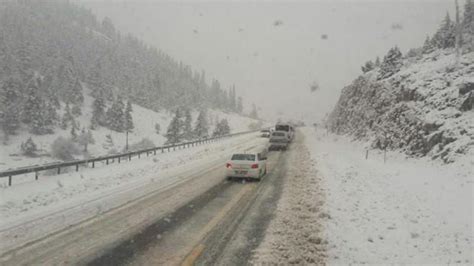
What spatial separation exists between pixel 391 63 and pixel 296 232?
42.5 meters

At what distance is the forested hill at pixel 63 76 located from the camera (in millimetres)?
75125

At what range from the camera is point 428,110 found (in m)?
26.1

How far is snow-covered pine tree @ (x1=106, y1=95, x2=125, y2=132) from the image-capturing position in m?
91.0

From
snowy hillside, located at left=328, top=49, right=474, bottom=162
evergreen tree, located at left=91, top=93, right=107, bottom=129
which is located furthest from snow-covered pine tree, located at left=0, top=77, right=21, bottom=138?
snowy hillside, located at left=328, top=49, right=474, bottom=162

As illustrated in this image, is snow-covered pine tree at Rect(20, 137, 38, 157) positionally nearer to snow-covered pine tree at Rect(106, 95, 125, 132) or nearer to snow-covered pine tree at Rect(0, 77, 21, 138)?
snow-covered pine tree at Rect(0, 77, 21, 138)

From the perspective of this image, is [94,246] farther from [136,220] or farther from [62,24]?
[62,24]

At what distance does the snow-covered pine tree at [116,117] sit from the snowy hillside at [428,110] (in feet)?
216

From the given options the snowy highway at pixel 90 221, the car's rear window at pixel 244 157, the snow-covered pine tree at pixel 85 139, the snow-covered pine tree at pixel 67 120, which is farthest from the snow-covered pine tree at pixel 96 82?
the snowy highway at pixel 90 221

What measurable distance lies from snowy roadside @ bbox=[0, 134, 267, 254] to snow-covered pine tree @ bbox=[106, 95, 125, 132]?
243ft

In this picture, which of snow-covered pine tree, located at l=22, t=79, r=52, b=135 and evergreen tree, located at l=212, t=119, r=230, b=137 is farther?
evergreen tree, located at l=212, t=119, r=230, b=137

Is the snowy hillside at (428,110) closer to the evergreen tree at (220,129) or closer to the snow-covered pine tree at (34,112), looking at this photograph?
the evergreen tree at (220,129)

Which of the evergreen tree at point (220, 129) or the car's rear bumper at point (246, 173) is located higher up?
the evergreen tree at point (220, 129)

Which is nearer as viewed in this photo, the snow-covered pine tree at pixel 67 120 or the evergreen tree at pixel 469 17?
the evergreen tree at pixel 469 17

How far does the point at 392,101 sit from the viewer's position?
1414 inches
